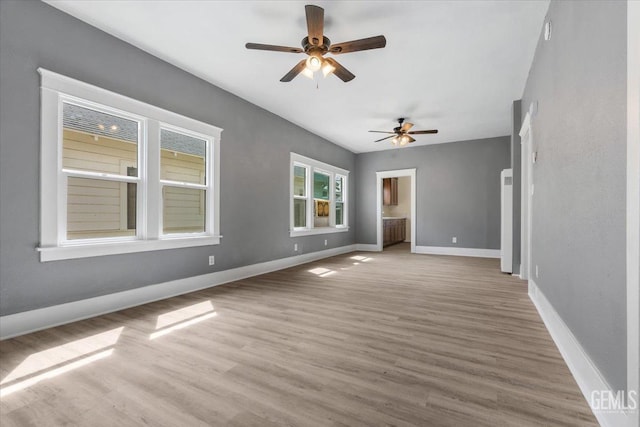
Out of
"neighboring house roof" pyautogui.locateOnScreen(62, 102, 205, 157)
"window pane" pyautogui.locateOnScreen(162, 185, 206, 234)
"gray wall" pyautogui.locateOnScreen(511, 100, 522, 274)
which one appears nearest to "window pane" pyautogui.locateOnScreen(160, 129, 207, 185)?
"neighboring house roof" pyautogui.locateOnScreen(62, 102, 205, 157)

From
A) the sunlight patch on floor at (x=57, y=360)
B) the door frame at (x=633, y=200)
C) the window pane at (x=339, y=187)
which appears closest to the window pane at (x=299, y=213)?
the window pane at (x=339, y=187)

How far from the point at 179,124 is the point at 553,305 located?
13.8ft

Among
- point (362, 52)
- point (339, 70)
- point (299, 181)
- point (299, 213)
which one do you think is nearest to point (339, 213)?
point (299, 213)

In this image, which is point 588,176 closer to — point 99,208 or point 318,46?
point 318,46

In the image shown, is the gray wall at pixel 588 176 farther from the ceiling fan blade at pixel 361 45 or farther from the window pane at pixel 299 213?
the window pane at pixel 299 213

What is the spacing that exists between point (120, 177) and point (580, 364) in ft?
13.1

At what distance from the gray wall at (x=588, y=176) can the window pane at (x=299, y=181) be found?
13.8 feet

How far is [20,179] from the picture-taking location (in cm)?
233

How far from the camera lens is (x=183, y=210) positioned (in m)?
3.77

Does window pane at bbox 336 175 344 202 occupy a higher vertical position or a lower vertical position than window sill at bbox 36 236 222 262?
higher

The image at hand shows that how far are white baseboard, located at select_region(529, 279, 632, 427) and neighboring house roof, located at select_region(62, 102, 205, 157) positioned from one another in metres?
4.13

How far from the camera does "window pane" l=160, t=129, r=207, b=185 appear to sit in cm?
353

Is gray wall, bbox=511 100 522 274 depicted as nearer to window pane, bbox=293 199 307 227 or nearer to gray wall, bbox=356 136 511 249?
gray wall, bbox=356 136 511 249

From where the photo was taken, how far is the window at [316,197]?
5.97 metres
